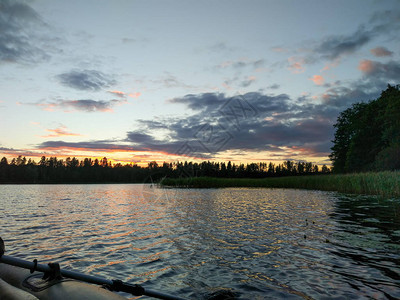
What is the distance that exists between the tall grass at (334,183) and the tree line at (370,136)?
11.5 metres

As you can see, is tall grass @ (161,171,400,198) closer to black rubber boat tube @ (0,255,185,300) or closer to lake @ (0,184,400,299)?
lake @ (0,184,400,299)

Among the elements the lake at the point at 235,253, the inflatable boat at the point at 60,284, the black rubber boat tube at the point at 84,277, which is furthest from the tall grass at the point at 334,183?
the inflatable boat at the point at 60,284

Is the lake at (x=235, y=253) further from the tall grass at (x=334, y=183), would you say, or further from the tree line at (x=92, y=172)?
the tree line at (x=92, y=172)

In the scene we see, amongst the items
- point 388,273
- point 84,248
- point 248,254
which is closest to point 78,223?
point 84,248

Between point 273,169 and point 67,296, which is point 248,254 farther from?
point 273,169

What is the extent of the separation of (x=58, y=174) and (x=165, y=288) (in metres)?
189

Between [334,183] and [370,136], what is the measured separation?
94.9ft

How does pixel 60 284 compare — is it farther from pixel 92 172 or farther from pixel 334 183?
pixel 92 172

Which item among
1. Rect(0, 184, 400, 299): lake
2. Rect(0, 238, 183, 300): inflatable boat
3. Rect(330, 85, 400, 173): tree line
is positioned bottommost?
Rect(0, 184, 400, 299): lake

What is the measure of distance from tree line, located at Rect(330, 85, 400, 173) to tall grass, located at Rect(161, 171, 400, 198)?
37.7 ft

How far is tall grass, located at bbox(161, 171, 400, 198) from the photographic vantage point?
27.7 m

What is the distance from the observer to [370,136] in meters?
62.0

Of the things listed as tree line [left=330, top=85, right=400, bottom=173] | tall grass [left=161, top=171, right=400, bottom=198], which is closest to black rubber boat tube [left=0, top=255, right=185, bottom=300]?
tall grass [left=161, top=171, right=400, bottom=198]

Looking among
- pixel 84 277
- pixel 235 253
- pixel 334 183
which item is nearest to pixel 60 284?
pixel 84 277
